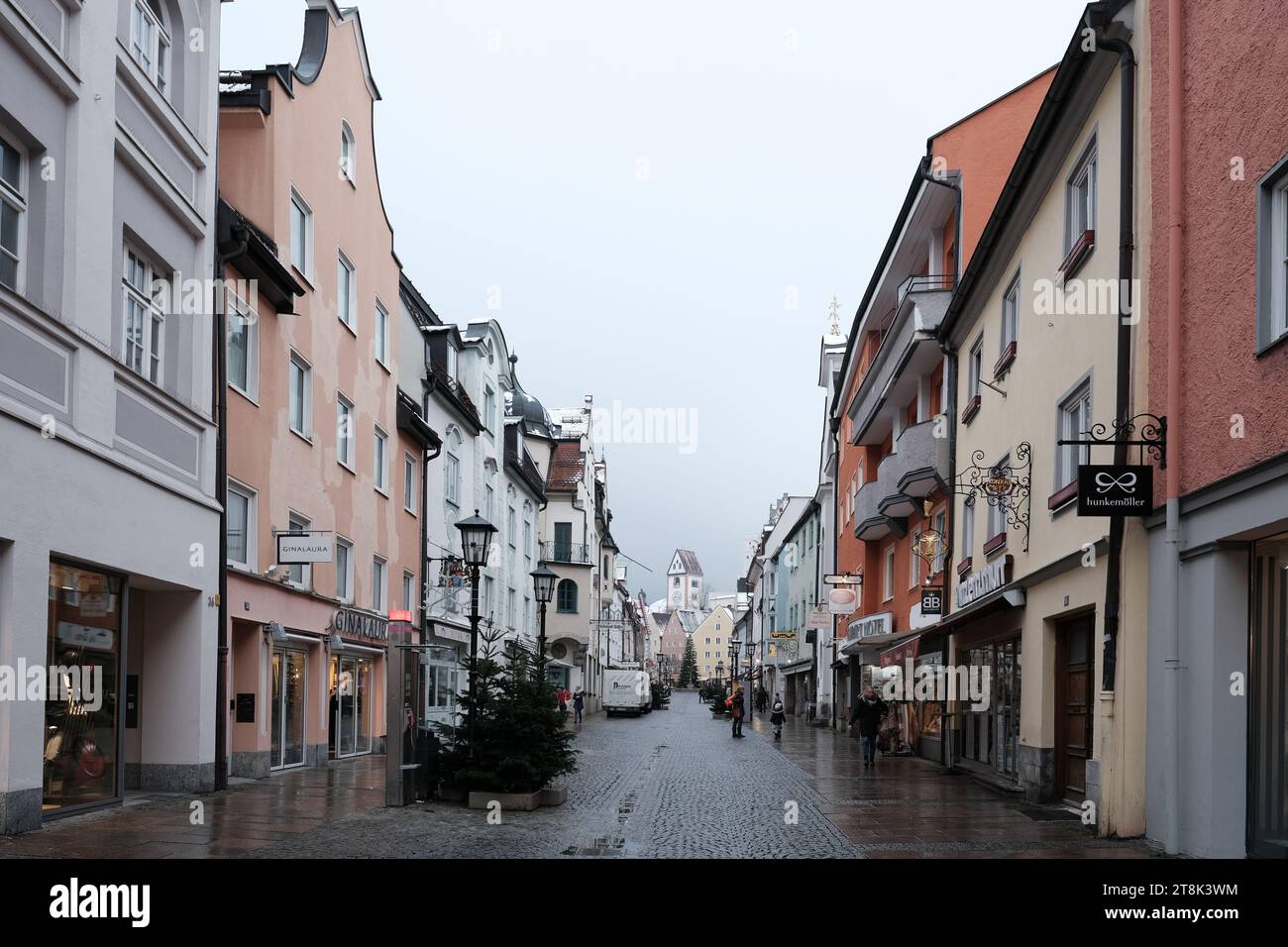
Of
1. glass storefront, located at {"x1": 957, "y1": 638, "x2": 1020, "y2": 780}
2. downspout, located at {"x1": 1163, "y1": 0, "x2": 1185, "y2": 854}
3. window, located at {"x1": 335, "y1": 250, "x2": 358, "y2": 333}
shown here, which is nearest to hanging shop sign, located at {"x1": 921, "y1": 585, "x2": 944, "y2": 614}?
glass storefront, located at {"x1": 957, "y1": 638, "x2": 1020, "y2": 780}

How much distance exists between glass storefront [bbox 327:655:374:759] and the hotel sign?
38.9 ft

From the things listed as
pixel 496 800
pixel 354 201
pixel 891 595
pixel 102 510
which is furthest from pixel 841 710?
pixel 102 510

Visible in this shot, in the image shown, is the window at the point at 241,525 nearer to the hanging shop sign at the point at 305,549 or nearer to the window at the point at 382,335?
the hanging shop sign at the point at 305,549

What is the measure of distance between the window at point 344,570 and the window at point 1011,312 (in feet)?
42.6

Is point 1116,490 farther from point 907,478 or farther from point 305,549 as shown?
point 907,478

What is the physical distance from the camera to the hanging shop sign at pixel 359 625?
79.8ft

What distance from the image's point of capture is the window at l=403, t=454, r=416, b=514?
3069cm

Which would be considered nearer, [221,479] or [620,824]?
[620,824]

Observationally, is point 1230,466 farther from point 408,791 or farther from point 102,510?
point 102,510

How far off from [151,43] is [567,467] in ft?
172

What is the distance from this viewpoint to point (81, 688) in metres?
13.5

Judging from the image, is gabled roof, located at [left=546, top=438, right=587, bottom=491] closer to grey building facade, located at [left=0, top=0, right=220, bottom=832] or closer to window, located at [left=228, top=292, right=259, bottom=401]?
window, located at [left=228, top=292, right=259, bottom=401]

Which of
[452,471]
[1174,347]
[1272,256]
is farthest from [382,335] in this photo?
[1272,256]
